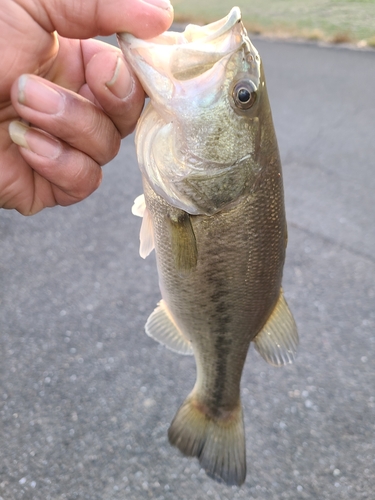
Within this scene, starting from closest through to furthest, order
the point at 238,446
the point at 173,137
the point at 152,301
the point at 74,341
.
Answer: the point at 173,137 → the point at 238,446 → the point at 74,341 → the point at 152,301

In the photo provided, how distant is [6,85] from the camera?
1305 mm

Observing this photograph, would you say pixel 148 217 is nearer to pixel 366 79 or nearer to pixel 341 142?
pixel 341 142

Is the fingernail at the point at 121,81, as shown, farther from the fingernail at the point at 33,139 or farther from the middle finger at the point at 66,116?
the fingernail at the point at 33,139

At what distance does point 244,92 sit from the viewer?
115cm

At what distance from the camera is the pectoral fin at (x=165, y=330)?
67.4 inches

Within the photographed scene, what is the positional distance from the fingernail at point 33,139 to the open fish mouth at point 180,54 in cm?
40

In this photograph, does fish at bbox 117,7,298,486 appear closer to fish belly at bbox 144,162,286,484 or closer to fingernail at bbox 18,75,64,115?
fish belly at bbox 144,162,286,484

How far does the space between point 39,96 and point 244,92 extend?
55 centimetres

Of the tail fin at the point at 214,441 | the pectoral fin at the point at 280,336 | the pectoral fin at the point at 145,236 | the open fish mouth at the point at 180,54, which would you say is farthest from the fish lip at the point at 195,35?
the tail fin at the point at 214,441

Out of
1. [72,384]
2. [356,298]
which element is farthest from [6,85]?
[356,298]

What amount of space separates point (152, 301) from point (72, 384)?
0.80m

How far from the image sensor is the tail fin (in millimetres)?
1682

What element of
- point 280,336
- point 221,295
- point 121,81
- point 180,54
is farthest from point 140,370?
point 180,54

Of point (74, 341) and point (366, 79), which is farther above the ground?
point (74, 341)
